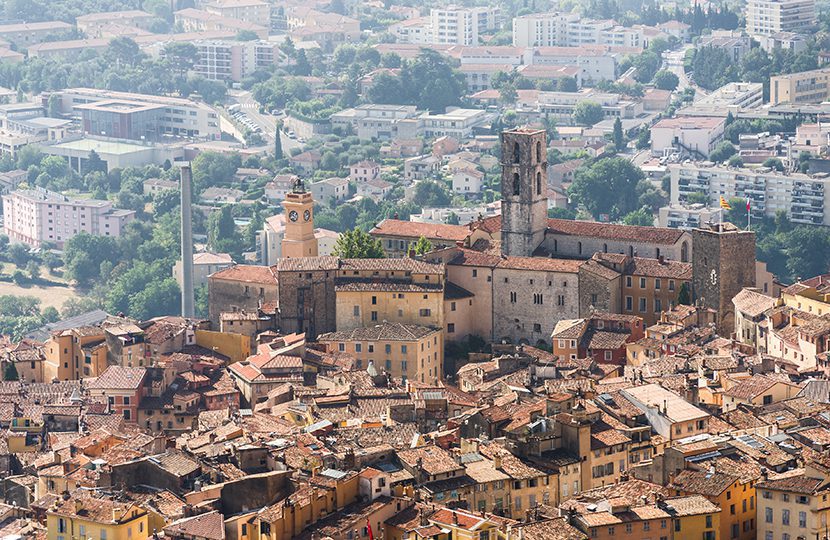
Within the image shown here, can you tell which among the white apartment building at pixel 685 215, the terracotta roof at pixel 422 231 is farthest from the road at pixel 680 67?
the terracotta roof at pixel 422 231

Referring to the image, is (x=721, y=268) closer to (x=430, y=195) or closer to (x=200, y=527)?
(x=200, y=527)

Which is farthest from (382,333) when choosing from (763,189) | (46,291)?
(46,291)

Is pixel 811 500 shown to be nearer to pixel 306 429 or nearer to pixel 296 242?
pixel 306 429

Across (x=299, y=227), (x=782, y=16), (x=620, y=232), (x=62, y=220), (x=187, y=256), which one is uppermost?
(x=782, y=16)

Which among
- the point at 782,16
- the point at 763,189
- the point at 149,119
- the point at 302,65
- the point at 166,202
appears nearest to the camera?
the point at 763,189

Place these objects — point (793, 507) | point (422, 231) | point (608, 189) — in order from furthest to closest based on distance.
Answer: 1. point (608, 189)
2. point (422, 231)
3. point (793, 507)
